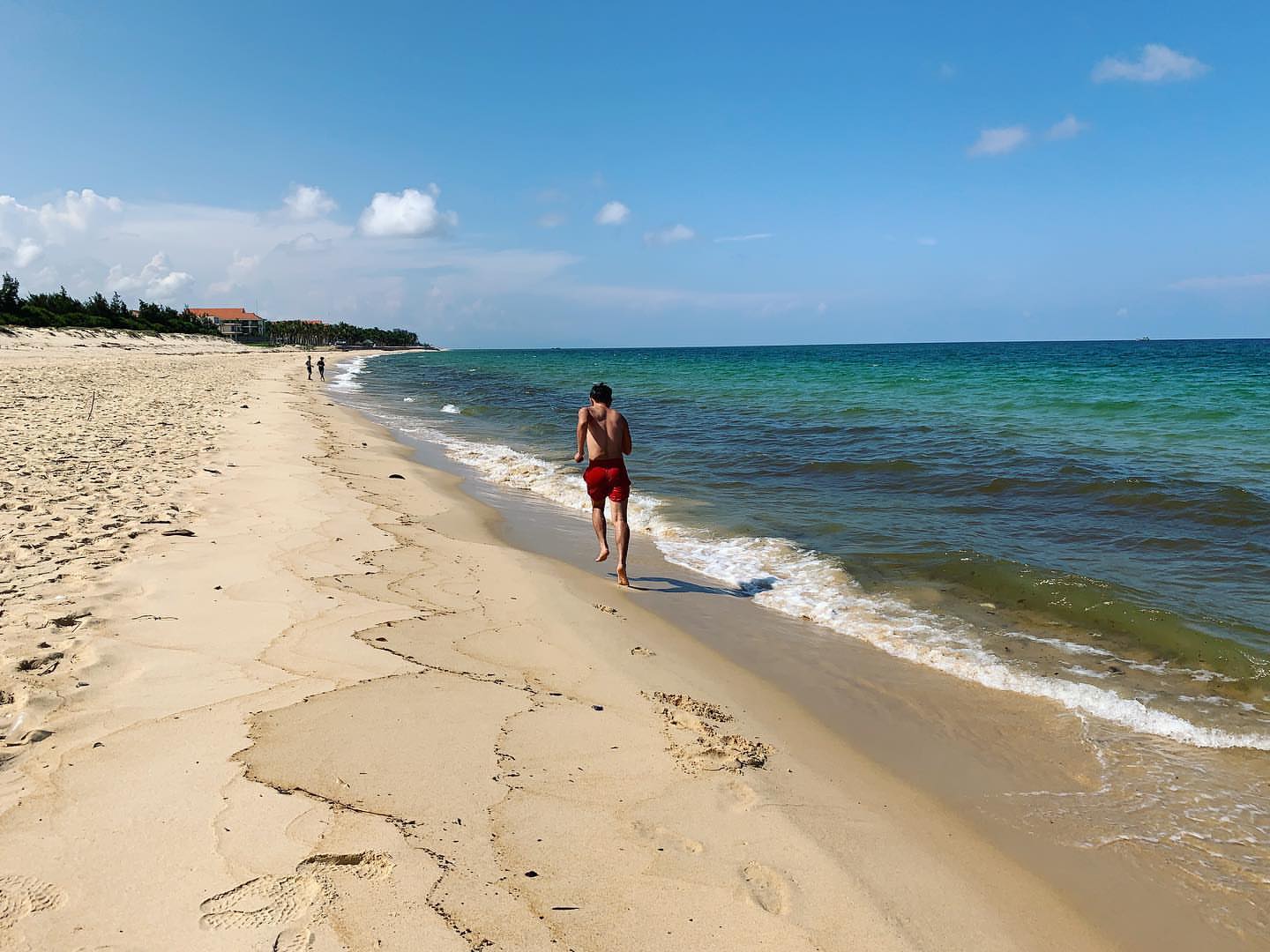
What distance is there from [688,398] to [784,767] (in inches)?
1101

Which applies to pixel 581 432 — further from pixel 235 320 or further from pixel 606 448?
pixel 235 320

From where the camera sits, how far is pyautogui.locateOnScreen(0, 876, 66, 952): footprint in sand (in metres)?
2.03

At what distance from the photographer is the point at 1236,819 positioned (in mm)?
3389

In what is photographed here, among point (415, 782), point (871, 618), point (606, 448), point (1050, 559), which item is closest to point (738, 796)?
point (415, 782)

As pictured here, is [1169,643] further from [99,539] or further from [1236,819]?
[99,539]

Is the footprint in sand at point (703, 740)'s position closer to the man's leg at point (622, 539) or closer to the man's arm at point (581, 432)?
the man's leg at point (622, 539)

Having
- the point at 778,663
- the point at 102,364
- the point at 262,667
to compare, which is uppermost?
the point at 102,364

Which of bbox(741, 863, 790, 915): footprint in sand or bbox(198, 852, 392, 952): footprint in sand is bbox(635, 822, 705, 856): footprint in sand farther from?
bbox(198, 852, 392, 952): footprint in sand

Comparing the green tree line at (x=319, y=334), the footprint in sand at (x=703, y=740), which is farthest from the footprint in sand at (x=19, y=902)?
the green tree line at (x=319, y=334)

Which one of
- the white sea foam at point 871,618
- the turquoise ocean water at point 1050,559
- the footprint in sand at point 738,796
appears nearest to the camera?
the footprint in sand at point 738,796

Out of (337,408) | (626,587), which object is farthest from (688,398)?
(626,587)

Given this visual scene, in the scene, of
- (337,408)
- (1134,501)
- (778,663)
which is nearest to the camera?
(778,663)

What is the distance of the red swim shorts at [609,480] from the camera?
698cm

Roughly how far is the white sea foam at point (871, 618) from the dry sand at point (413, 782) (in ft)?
4.83
